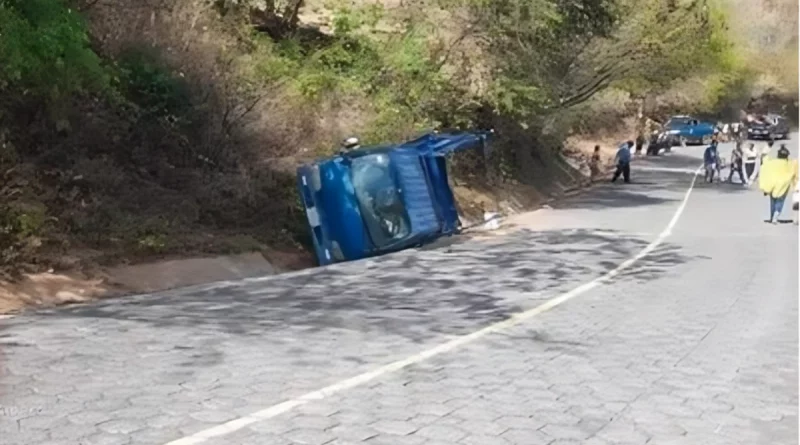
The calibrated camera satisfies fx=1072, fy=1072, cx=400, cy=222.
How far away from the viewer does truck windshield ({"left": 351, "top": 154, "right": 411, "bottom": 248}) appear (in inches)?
698

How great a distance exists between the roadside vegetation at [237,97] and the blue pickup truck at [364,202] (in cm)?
82

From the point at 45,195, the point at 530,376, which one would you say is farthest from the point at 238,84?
the point at 530,376

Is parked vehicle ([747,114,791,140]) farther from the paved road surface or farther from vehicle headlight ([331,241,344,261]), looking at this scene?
the paved road surface

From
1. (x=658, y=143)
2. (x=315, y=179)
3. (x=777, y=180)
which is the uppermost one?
(x=315, y=179)

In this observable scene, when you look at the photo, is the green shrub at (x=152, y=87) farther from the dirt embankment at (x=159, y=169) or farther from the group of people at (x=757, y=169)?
the group of people at (x=757, y=169)

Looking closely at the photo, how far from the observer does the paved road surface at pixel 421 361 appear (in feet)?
20.9

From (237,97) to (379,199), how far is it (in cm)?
373

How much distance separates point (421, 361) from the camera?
8.34 m

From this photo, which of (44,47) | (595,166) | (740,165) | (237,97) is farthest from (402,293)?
(595,166)

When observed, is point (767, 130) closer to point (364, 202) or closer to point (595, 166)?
point (595, 166)

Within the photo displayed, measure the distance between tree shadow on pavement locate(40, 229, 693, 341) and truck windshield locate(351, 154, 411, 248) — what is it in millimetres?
782

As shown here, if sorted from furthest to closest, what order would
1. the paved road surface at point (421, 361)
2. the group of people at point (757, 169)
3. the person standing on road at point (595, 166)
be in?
the person standing on road at point (595, 166) < the group of people at point (757, 169) < the paved road surface at point (421, 361)

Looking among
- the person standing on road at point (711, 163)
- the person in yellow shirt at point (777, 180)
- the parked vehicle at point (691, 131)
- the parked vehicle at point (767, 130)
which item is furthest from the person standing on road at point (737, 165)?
the parked vehicle at point (767, 130)

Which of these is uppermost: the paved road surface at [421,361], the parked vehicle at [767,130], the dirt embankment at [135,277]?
the dirt embankment at [135,277]
